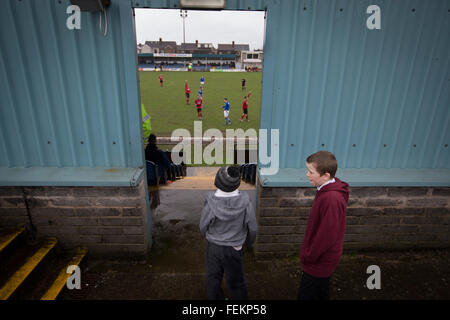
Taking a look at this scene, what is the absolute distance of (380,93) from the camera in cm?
379

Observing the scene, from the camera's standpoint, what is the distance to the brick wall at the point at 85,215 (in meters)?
3.81

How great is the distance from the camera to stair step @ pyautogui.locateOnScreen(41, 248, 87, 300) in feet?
10.9

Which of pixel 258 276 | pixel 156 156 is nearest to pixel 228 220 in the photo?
pixel 258 276

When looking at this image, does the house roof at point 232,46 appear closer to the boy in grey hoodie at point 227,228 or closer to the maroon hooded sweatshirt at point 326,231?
the boy in grey hoodie at point 227,228

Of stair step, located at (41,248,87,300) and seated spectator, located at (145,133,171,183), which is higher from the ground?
seated spectator, located at (145,133,171,183)

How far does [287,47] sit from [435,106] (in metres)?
2.38

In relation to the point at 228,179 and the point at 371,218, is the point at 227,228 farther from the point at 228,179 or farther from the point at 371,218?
the point at 371,218

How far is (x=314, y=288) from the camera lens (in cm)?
273

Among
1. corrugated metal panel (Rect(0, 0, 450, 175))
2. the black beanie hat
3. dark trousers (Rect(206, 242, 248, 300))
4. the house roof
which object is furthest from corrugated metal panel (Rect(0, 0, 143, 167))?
the house roof

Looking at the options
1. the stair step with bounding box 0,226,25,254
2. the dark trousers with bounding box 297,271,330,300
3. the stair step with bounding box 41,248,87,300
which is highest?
the dark trousers with bounding box 297,271,330,300

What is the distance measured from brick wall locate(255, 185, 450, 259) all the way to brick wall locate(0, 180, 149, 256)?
1.90 metres

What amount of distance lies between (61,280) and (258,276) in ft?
8.96

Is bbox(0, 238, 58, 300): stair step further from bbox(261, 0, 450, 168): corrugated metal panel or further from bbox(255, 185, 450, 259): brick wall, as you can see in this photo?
bbox(261, 0, 450, 168): corrugated metal panel

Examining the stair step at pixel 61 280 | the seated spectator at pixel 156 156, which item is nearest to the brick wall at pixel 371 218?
the stair step at pixel 61 280
